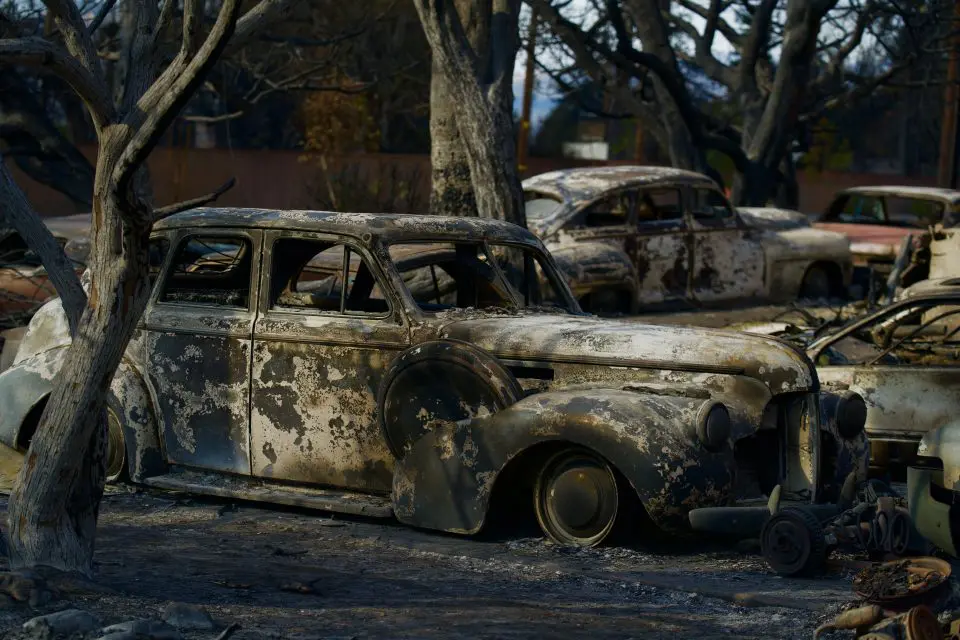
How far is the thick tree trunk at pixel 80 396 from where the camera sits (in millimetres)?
5324

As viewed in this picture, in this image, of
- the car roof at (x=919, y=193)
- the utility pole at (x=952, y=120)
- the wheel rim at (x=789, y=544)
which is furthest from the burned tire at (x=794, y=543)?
the utility pole at (x=952, y=120)

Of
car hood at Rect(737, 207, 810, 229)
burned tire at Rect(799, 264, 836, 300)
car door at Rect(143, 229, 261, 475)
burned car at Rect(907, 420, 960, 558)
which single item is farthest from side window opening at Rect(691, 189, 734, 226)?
burned car at Rect(907, 420, 960, 558)

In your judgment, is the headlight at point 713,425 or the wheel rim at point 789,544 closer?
the wheel rim at point 789,544

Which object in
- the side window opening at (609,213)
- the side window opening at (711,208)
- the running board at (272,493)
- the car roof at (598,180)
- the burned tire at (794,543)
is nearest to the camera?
the burned tire at (794,543)

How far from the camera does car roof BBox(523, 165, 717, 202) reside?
14.7 metres

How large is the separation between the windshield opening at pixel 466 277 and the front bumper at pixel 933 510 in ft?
7.32

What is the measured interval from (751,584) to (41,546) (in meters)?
2.77

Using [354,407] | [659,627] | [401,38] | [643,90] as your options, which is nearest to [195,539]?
[354,407]

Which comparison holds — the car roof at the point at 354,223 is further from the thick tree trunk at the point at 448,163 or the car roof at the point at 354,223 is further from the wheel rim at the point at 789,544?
the thick tree trunk at the point at 448,163

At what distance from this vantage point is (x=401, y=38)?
37906 mm

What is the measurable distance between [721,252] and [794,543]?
32.8 ft

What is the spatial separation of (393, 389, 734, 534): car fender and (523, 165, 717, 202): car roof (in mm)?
8231

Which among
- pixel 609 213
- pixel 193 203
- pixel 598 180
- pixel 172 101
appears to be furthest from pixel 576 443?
pixel 598 180

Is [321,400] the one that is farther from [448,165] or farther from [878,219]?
[878,219]
